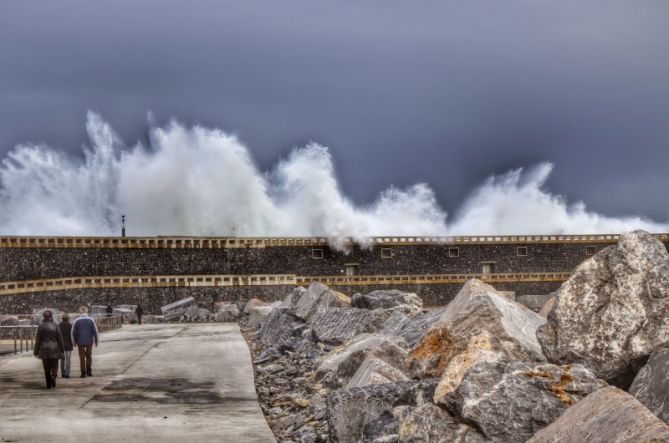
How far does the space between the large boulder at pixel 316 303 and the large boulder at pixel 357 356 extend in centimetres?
802

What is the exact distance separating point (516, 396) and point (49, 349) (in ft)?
28.5

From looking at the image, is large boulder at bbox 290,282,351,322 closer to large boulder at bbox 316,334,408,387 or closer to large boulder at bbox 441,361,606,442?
large boulder at bbox 316,334,408,387

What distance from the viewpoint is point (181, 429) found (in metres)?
9.65

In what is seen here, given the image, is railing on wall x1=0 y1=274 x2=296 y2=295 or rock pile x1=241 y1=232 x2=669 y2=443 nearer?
rock pile x1=241 y1=232 x2=669 y2=443

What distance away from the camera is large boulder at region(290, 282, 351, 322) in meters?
22.4

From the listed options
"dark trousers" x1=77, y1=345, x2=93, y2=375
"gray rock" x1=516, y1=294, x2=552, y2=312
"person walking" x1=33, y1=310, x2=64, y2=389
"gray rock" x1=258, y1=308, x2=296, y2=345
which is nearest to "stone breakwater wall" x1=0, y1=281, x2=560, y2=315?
"gray rock" x1=516, y1=294, x2=552, y2=312

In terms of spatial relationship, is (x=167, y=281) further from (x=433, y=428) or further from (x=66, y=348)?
(x=433, y=428)

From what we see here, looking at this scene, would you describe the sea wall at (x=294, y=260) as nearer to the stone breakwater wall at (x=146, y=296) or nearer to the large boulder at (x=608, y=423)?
the stone breakwater wall at (x=146, y=296)

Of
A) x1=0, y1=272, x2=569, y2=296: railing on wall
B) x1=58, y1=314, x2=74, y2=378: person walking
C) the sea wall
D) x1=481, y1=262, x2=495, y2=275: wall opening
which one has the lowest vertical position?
x1=58, y1=314, x2=74, y2=378: person walking

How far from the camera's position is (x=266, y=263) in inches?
2095

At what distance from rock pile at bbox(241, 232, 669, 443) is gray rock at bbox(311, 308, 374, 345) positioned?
471 centimetres

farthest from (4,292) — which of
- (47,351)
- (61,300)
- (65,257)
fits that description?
(47,351)

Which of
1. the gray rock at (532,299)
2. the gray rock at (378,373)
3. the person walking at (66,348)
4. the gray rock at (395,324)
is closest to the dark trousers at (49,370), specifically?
the person walking at (66,348)

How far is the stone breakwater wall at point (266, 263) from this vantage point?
148 feet
